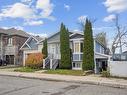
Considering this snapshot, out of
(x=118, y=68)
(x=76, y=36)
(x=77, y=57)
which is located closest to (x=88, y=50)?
(x=77, y=57)

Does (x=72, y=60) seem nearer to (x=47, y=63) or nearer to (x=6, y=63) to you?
(x=47, y=63)

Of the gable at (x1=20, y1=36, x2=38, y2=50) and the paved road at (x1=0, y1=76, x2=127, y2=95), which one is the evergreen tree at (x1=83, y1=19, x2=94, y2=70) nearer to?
the gable at (x1=20, y1=36, x2=38, y2=50)

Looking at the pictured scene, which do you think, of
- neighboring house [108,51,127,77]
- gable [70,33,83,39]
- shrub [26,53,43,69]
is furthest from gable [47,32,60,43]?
neighboring house [108,51,127,77]

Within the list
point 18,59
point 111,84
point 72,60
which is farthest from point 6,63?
point 111,84

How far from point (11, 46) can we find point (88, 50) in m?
20.8

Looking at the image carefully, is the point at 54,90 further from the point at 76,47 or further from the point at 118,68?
the point at 76,47

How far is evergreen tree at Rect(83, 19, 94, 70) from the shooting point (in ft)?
102

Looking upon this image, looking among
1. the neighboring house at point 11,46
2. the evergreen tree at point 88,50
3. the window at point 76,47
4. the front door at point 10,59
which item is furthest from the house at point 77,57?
the front door at point 10,59

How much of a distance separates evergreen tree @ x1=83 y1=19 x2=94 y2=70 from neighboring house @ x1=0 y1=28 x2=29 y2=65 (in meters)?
19.5

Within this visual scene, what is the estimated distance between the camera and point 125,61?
80.7 feet

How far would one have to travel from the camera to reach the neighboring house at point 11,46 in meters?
47.3

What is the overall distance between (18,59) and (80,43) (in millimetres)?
16883

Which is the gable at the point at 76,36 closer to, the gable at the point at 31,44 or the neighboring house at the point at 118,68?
the gable at the point at 31,44

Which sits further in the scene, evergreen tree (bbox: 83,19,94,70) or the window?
the window
